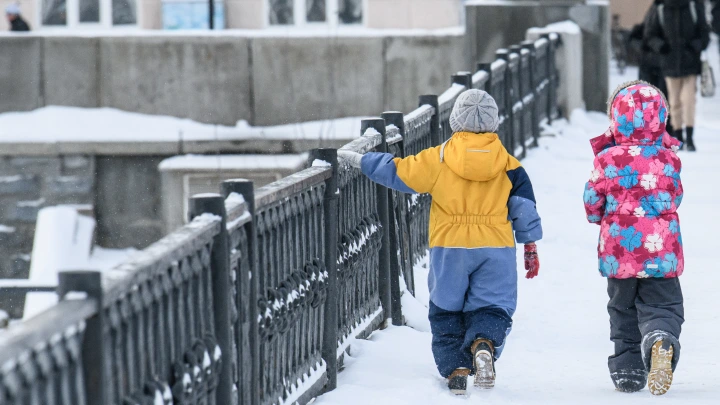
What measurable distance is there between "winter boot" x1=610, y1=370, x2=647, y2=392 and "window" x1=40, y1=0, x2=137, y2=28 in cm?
1782

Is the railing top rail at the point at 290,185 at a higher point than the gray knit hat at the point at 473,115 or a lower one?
lower

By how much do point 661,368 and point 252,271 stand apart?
172 cm

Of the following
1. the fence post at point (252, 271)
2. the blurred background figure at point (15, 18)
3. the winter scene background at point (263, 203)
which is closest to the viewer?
the winter scene background at point (263, 203)

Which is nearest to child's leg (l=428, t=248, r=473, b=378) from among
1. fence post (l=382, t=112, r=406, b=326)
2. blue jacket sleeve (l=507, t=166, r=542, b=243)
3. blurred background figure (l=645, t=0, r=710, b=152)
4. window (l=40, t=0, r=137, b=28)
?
blue jacket sleeve (l=507, t=166, r=542, b=243)

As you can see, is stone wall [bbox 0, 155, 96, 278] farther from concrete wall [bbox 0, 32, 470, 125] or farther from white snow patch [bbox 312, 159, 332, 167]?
white snow patch [bbox 312, 159, 332, 167]

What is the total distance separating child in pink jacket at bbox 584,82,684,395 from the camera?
5.38m

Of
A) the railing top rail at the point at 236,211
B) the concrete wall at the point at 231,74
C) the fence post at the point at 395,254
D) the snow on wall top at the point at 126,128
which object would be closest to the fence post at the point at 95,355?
the railing top rail at the point at 236,211

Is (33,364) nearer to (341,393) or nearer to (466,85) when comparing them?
(341,393)

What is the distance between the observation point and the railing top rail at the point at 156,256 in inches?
122

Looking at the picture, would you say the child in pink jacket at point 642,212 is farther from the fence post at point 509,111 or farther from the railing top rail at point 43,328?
the fence post at point 509,111

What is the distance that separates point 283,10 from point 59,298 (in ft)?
65.2

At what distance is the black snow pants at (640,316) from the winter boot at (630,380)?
2cm

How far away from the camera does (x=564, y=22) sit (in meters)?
17.4

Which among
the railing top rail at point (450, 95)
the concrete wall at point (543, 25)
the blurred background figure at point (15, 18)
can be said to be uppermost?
the blurred background figure at point (15, 18)
